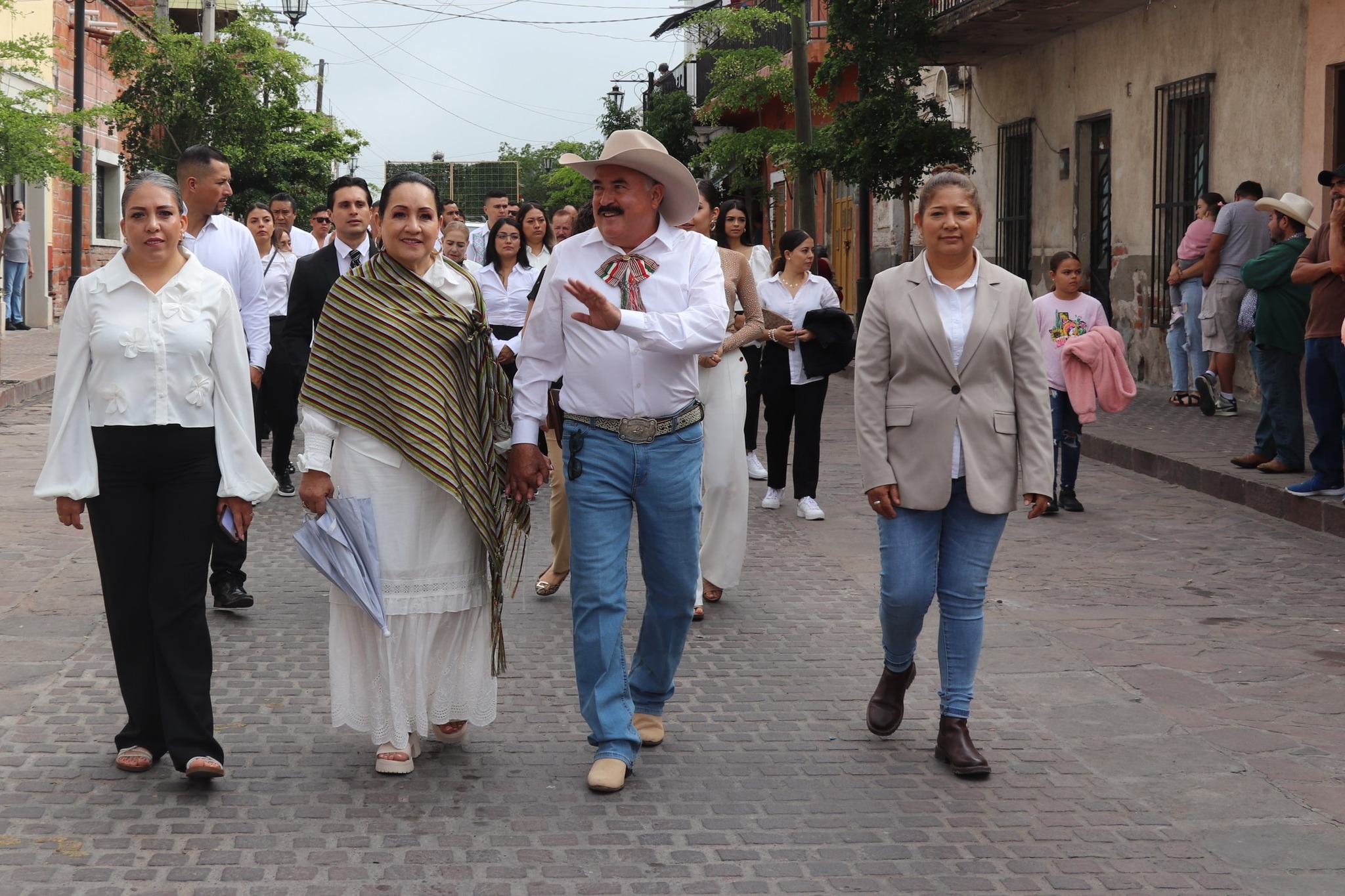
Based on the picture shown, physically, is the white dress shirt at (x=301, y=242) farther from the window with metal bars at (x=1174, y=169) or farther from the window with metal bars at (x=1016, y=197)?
the window with metal bars at (x=1016, y=197)

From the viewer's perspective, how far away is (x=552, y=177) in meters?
54.9

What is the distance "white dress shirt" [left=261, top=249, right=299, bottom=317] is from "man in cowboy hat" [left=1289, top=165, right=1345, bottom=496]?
21.8 feet

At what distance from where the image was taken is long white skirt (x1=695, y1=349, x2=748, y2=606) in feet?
23.7

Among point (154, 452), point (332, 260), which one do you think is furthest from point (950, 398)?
point (332, 260)

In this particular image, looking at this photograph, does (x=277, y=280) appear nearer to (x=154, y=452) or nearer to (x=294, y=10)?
(x=154, y=452)

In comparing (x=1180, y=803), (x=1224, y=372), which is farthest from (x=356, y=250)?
(x=1224, y=372)

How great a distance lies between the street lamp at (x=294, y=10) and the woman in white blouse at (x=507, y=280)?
73.3 ft

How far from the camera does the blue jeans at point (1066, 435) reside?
10062 millimetres

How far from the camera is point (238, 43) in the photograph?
2883 centimetres

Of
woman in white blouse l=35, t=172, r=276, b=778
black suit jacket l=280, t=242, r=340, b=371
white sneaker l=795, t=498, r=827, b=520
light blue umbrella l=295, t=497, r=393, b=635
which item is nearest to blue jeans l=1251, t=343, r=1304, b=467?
white sneaker l=795, t=498, r=827, b=520

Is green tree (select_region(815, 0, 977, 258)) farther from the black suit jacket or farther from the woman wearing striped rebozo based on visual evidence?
the woman wearing striped rebozo

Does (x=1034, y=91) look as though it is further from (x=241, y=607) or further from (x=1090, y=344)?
(x=241, y=607)

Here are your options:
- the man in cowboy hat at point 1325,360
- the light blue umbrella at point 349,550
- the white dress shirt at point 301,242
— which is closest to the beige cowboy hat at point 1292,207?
the man in cowboy hat at point 1325,360

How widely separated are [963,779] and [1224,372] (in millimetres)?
10430
